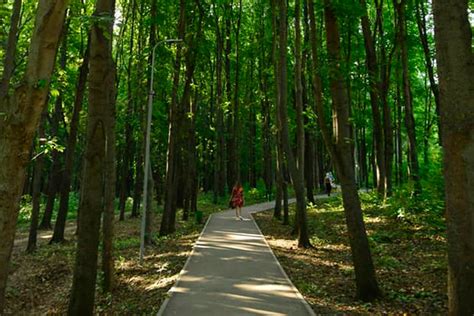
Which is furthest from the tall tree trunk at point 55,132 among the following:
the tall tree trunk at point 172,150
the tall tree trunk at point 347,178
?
the tall tree trunk at point 347,178

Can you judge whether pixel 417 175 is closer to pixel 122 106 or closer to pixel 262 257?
pixel 262 257

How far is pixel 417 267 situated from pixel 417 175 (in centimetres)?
639

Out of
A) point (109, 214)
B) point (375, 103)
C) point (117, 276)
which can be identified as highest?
point (375, 103)

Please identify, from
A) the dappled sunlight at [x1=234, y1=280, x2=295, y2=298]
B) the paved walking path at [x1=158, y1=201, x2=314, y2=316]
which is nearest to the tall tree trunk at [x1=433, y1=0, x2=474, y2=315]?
the paved walking path at [x1=158, y1=201, x2=314, y2=316]

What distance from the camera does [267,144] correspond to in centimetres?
2711

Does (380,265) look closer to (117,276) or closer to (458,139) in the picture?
(458,139)

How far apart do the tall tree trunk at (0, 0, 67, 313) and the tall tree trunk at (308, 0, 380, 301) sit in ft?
17.0

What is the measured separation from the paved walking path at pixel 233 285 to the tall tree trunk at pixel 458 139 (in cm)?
271

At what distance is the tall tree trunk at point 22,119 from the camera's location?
3.14m

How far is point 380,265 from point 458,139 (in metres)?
6.19

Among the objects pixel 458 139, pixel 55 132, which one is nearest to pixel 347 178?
pixel 458 139

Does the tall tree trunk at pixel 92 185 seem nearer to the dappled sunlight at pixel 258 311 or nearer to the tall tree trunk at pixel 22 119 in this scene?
the dappled sunlight at pixel 258 311

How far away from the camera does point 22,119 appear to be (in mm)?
3176

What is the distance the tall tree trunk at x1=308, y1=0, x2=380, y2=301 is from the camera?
7.12m
